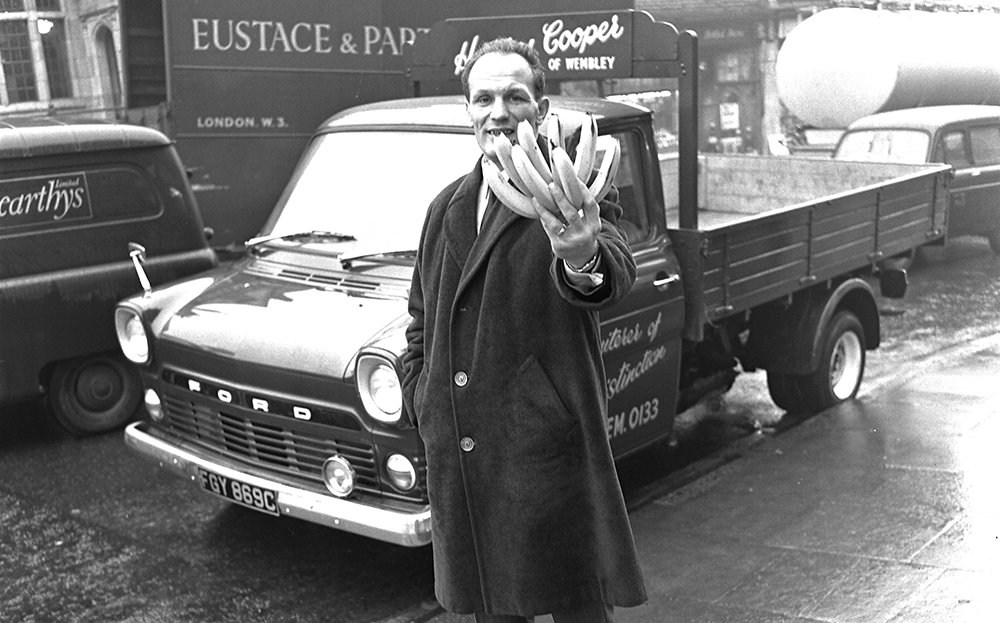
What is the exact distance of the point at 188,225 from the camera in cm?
792

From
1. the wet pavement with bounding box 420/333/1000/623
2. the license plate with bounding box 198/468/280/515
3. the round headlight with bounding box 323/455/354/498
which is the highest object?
the round headlight with bounding box 323/455/354/498

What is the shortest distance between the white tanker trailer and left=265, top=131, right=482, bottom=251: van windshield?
42.6 feet

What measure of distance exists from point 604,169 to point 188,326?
10.6ft

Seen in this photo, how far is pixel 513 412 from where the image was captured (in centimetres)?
262

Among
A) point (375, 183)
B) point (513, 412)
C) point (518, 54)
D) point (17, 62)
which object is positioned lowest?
point (513, 412)

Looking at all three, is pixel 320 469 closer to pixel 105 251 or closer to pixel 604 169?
pixel 604 169

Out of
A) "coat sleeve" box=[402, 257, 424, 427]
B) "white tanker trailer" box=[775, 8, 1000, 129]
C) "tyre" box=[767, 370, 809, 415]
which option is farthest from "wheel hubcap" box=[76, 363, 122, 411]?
"white tanker trailer" box=[775, 8, 1000, 129]

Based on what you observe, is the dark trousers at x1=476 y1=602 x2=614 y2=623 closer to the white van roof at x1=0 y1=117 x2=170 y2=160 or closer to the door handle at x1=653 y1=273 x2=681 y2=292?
the door handle at x1=653 y1=273 x2=681 y2=292

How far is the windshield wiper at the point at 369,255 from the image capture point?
17.1ft

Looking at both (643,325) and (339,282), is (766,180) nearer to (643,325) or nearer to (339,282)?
(643,325)

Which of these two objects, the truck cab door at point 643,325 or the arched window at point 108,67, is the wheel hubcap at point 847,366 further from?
the arched window at point 108,67

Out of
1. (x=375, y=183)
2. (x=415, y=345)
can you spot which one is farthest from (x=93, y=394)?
(x=415, y=345)

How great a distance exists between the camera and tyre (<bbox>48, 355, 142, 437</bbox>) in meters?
7.38

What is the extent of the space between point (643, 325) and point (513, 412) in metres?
2.84
